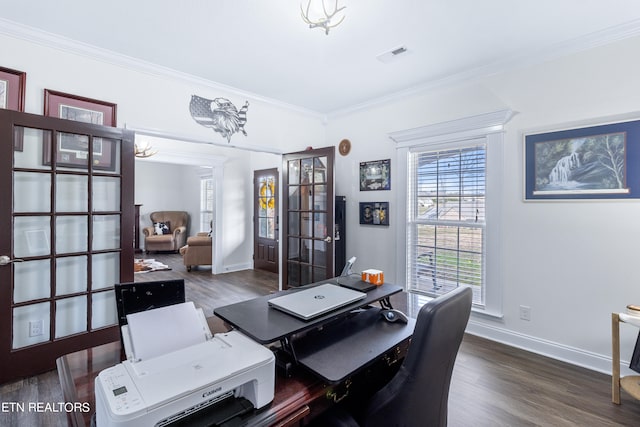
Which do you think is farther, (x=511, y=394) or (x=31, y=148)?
(x=31, y=148)

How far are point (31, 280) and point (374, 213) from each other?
11.0 feet

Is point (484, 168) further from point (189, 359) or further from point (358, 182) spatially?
point (189, 359)

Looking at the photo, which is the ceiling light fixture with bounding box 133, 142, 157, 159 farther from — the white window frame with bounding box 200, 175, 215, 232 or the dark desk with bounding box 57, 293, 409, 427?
the dark desk with bounding box 57, 293, 409, 427

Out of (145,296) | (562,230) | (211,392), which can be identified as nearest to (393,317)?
(211,392)

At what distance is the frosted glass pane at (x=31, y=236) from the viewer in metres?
2.30

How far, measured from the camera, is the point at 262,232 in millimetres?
6086

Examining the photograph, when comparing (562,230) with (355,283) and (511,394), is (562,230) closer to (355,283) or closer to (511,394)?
(511,394)

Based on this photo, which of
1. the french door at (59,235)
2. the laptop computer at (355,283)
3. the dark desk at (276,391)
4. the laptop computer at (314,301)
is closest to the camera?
the dark desk at (276,391)

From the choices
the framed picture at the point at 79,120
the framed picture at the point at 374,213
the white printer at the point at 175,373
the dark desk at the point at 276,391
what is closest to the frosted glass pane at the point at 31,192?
the framed picture at the point at 79,120

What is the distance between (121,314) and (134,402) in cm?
64

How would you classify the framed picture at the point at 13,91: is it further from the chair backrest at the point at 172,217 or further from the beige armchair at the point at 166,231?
the chair backrest at the point at 172,217

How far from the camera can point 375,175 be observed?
382 cm

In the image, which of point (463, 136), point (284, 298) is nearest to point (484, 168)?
point (463, 136)

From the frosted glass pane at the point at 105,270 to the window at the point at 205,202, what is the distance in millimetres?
5410
